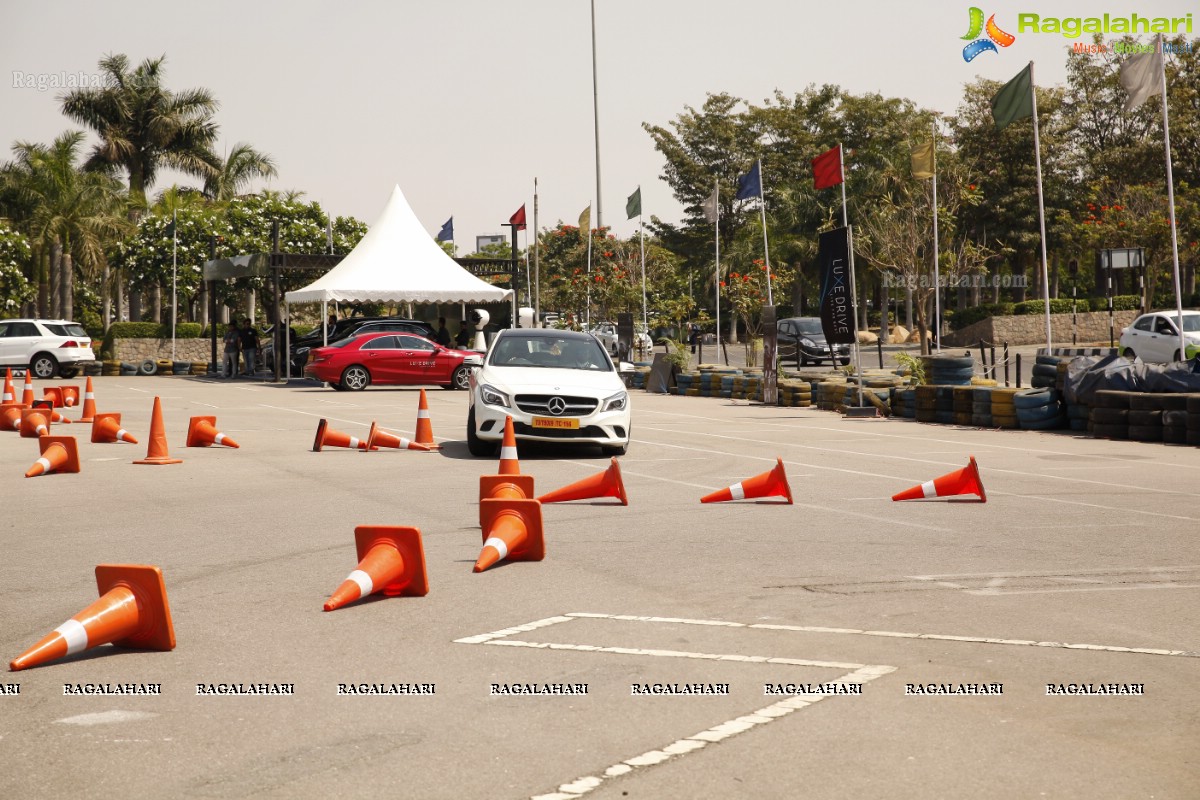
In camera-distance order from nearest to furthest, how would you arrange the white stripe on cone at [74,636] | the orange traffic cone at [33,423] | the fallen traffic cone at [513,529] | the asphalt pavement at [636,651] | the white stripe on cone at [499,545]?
1. the asphalt pavement at [636,651]
2. the white stripe on cone at [74,636]
3. the white stripe on cone at [499,545]
4. the fallen traffic cone at [513,529]
5. the orange traffic cone at [33,423]

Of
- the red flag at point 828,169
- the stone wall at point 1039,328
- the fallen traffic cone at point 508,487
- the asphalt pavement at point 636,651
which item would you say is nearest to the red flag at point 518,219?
the red flag at point 828,169

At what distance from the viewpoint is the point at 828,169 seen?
93.4ft

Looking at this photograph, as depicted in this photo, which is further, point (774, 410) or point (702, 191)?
point (702, 191)

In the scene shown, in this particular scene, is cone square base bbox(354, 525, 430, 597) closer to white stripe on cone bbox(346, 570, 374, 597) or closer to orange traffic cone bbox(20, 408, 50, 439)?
white stripe on cone bbox(346, 570, 374, 597)

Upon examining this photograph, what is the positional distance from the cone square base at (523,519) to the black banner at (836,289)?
15.9 metres

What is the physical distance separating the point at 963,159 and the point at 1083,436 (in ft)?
144

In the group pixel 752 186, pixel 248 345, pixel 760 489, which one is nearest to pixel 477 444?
pixel 760 489

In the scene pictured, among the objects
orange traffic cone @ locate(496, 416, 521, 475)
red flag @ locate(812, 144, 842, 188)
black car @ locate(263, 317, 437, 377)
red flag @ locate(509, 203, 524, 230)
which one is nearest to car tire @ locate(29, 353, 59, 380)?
black car @ locate(263, 317, 437, 377)

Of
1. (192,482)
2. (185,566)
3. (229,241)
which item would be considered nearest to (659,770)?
(185,566)

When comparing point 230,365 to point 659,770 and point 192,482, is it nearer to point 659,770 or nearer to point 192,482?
point 192,482

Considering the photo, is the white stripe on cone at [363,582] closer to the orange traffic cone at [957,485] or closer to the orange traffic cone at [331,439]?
the orange traffic cone at [957,485]

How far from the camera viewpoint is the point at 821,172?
94.2 feet

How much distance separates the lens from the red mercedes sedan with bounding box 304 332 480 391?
1252 inches

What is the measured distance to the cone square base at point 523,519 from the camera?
7.93m
